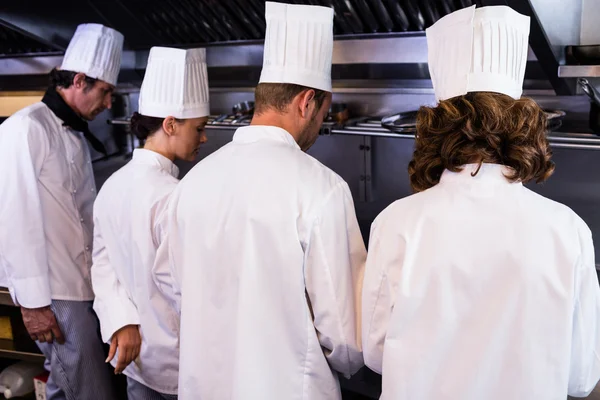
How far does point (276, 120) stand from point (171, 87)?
1.58 feet

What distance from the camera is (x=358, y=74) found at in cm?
202

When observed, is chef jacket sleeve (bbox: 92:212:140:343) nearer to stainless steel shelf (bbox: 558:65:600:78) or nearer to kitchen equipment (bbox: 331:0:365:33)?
kitchen equipment (bbox: 331:0:365:33)

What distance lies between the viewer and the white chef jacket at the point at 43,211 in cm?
169

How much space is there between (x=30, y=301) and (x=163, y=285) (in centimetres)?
58

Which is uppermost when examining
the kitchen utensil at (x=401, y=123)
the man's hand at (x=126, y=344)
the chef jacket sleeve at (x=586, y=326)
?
the kitchen utensil at (x=401, y=123)

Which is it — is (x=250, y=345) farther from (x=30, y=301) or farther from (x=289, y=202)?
(x=30, y=301)

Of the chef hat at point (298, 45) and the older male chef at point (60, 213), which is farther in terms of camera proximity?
the older male chef at point (60, 213)

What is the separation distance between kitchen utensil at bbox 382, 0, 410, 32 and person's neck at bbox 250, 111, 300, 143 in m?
0.71

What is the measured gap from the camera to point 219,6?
2.00m

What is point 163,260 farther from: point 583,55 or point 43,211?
point 583,55

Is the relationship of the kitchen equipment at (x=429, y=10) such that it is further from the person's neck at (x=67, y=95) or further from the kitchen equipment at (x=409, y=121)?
the person's neck at (x=67, y=95)

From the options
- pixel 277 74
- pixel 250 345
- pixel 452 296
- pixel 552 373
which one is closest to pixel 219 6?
pixel 277 74

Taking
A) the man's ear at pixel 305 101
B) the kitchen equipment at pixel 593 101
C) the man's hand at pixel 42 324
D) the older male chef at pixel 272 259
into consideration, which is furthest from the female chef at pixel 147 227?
the kitchen equipment at pixel 593 101

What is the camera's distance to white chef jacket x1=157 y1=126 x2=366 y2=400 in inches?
44.1
